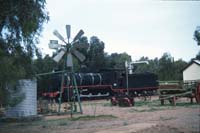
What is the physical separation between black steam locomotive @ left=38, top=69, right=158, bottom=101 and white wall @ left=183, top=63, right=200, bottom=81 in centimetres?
2424

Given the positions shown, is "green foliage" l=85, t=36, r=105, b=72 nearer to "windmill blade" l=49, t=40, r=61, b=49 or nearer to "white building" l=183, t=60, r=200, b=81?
"white building" l=183, t=60, r=200, b=81

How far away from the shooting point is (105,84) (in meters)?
45.1

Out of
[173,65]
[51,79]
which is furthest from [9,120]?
[173,65]

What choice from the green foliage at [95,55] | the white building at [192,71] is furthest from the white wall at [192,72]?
the green foliage at [95,55]

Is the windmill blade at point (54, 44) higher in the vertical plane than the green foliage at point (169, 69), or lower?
lower

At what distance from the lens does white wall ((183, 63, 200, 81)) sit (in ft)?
229

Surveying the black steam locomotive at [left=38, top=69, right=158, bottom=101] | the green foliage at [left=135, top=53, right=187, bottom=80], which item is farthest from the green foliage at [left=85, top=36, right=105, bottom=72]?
the black steam locomotive at [left=38, top=69, right=158, bottom=101]

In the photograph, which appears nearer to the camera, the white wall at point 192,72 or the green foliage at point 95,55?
the white wall at point 192,72

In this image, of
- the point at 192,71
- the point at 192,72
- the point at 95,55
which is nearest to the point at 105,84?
the point at 192,72

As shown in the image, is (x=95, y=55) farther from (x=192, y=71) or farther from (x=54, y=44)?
(x=54, y=44)

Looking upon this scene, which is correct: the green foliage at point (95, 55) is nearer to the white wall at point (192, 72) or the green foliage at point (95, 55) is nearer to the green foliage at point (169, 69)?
the green foliage at point (169, 69)

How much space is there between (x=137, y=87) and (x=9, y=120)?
85.6ft

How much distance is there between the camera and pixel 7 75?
49.1 ft

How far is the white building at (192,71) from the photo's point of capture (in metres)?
69.4
